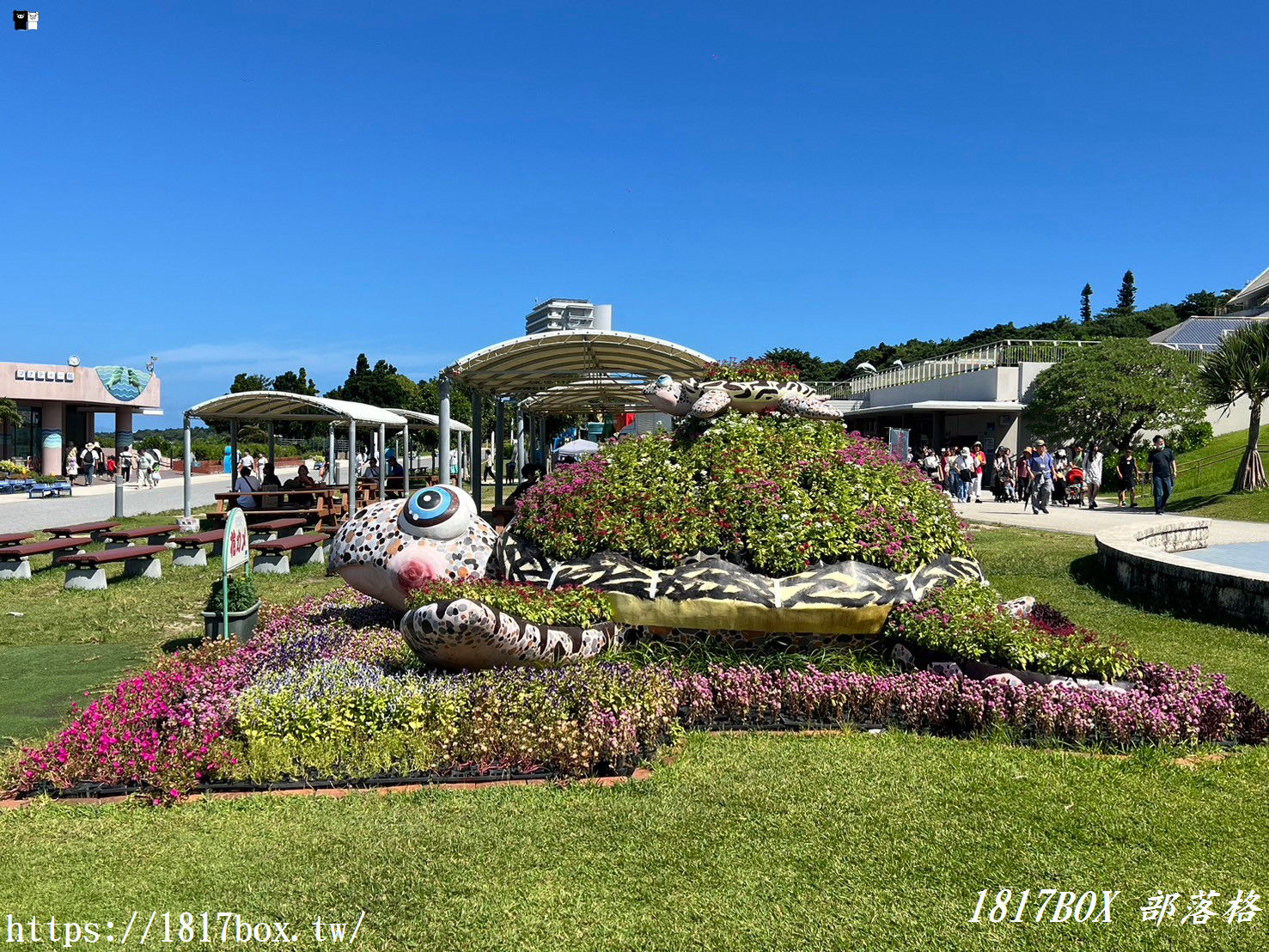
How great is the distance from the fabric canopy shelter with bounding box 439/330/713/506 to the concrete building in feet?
115

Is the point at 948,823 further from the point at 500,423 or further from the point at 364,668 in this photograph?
the point at 500,423

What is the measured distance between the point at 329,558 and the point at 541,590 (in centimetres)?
194

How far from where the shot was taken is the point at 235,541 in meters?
7.54

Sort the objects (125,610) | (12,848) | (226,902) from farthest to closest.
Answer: (125,610)
(12,848)
(226,902)

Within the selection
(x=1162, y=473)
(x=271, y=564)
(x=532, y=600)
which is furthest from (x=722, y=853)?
(x=1162, y=473)

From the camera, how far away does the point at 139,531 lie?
14.9 m

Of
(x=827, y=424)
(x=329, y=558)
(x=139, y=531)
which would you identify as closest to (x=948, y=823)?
(x=827, y=424)

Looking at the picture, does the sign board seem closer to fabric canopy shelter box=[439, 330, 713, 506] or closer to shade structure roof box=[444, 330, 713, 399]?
fabric canopy shelter box=[439, 330, 713, 506]

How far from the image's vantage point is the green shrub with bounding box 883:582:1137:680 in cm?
553

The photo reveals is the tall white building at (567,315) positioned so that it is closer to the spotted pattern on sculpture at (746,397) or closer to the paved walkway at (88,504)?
the paved walkway at (88,504)

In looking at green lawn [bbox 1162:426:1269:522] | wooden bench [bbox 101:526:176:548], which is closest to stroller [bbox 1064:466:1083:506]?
green lawn [bbox 1162:426:1269:522]

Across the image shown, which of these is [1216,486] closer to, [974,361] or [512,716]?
[974,361]

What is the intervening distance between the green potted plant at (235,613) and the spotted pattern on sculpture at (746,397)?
4.12m

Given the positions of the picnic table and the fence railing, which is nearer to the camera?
the picnic table
